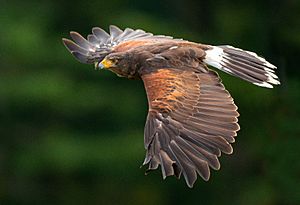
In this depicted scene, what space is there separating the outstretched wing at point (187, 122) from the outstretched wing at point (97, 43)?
174cm

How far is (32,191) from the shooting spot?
78.7 feet

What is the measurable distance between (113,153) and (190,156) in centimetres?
1145

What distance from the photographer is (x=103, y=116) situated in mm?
24078

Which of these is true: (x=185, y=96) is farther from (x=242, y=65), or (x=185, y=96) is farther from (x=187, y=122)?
(x=242, y=65)

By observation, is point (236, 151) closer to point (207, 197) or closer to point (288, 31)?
point (207, 197)

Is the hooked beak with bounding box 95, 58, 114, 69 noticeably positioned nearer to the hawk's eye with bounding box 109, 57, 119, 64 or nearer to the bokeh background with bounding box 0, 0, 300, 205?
the hawk's eye with bounding box 109, 57, 119, 64

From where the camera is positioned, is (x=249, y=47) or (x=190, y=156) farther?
(x=249, y=47)

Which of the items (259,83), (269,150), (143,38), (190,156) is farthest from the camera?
(269,150)

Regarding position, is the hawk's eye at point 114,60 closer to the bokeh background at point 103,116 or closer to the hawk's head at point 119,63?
the hawk's head at point 119,63

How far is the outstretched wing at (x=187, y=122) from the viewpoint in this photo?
39.6 feet

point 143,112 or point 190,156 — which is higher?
point 190,156

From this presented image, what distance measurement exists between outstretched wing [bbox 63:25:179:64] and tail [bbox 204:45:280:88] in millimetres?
1412

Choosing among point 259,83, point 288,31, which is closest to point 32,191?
point 288,31

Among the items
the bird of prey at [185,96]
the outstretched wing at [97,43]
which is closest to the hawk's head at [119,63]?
the bird of prey at [185,96]
